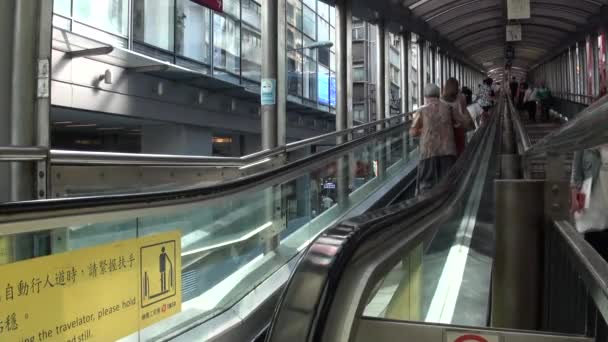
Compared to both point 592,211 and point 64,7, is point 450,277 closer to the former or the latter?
point 592,211

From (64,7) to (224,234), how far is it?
7562 millimetres

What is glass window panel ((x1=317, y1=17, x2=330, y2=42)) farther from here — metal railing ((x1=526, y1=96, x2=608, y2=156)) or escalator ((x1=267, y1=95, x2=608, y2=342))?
metal railing ((x1=526, y1=96, x2=608, y2=156))

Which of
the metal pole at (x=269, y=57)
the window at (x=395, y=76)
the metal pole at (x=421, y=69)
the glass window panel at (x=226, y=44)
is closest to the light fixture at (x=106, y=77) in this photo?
the metal pole at (x=269, y=57)

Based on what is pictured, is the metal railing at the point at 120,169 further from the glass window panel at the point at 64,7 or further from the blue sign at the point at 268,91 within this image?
the glass window panel at the point at 64,7

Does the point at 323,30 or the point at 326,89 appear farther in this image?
the point at 323,30

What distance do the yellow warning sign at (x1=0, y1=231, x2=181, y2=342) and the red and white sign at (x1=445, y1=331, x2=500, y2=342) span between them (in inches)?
58.4

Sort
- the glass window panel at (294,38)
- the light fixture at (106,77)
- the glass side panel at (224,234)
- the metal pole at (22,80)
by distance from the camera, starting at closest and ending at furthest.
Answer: the glass side panel at (224,234) → the metal pole at (22,80) → the light fixture at (106,77) → the glass window panel at (294,38)

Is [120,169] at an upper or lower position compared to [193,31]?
lower

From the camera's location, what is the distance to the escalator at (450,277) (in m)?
1.16

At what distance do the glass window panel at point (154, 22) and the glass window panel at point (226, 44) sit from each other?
167 cm

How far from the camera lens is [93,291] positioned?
7.39 ft

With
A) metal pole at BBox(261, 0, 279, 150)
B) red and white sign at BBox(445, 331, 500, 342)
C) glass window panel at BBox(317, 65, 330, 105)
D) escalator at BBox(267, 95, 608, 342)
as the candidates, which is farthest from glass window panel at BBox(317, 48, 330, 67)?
red and white sign at BBox(445, 331, 500, 342)

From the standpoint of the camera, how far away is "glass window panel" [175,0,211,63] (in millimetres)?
12938

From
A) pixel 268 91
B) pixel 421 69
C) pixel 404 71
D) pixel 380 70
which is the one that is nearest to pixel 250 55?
pixel 404 71
